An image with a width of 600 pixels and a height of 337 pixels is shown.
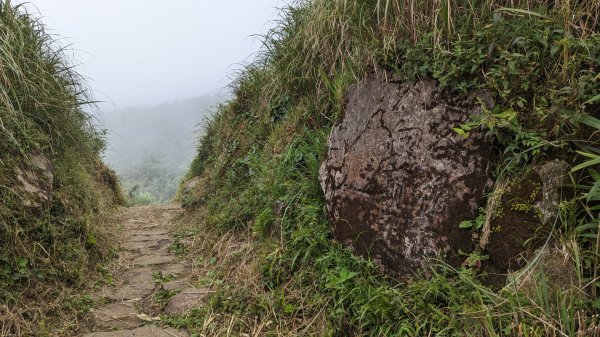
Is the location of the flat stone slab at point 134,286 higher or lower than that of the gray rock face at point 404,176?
lower

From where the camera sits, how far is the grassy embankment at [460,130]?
1.95 meters

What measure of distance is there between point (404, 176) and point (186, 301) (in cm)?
170

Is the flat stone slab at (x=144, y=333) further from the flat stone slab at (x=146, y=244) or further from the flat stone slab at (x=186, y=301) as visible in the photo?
the flat stone slab at (x=146, y=244)

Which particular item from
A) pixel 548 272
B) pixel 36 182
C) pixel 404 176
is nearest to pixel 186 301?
pixel 36 182

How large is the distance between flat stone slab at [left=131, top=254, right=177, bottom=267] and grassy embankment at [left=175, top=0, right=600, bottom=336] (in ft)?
1.57

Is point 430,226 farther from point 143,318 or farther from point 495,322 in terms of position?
point 143,318

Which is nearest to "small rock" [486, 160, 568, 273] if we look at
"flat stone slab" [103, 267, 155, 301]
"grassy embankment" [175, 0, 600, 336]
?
"grassy embankment" [175, 0, 600, 336]

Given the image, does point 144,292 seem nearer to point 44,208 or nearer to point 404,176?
point 44,208

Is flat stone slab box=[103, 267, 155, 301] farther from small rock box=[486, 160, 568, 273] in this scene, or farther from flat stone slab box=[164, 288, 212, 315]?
small rock box=[486, 160, 568, 273]

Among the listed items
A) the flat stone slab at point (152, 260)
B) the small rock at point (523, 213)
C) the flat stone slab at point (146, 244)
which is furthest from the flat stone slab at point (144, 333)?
the small rock at point (523, 213)

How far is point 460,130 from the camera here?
2334 millimetres

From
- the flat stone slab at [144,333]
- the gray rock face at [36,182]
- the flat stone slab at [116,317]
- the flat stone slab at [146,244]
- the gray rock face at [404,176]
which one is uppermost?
the gray rock face at [36,182]

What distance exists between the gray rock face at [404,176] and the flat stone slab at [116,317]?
1483mm

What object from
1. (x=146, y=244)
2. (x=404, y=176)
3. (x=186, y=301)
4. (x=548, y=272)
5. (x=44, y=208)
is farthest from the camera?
(x=146, y=244)
